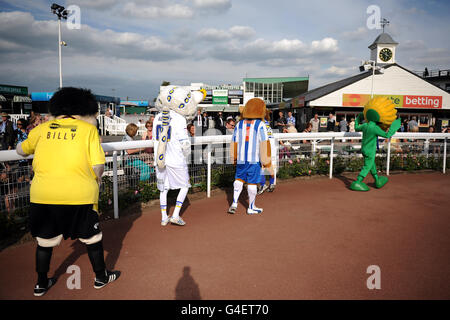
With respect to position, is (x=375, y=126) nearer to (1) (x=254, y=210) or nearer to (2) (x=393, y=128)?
(2) (x=393, y=128)

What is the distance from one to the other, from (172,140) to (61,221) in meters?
1.96

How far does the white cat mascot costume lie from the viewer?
13.7ft

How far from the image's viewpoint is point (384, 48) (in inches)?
1334

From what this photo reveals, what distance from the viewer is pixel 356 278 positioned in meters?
2.86

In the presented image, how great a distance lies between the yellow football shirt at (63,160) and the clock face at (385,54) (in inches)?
1500

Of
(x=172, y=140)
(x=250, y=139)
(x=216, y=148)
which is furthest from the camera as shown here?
(x=216, y=148)

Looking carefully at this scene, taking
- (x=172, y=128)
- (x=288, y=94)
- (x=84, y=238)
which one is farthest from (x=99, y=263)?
(x=288, y=94)

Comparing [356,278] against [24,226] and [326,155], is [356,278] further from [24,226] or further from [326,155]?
[326,155]

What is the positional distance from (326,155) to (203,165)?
3.61 metres

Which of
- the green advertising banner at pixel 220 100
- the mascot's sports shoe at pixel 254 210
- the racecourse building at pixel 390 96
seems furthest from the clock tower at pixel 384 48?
the mascot's sports shoe at pixel 254 210

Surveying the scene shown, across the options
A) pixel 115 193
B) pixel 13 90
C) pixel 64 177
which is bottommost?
pixel 115 193

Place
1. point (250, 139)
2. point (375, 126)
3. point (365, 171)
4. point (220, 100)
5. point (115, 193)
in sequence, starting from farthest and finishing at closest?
point (220, 100) < point (365, 171) < point (375, 126) < point (250, 139) < point (115, 193)

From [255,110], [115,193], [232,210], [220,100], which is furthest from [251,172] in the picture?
[220,100]
